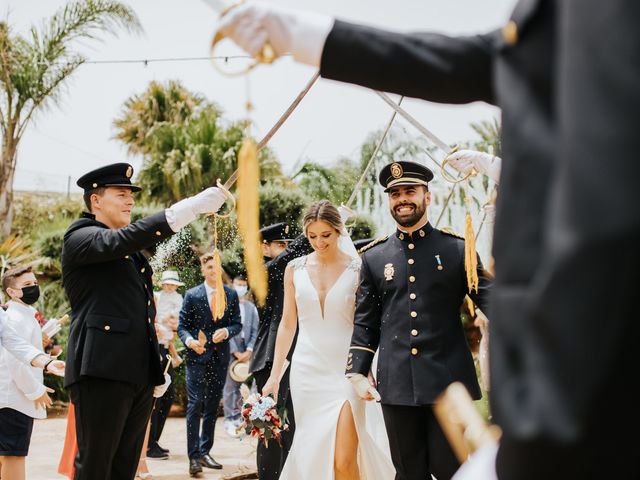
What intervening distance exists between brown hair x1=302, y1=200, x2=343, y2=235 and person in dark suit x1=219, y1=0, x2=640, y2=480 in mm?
4313

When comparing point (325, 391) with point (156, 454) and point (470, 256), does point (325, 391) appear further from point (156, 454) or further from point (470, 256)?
point (156, 454)

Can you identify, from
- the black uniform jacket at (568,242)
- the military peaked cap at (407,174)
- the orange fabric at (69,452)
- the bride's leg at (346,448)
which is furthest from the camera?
the orange fabric at (69,452)

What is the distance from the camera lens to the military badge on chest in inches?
185

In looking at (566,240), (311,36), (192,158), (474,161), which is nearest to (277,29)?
(311,36)

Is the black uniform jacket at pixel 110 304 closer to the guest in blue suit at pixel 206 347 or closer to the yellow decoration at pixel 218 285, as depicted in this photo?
the yellow decoration at pixel 218 285

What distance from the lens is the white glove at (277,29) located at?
1.50 meters

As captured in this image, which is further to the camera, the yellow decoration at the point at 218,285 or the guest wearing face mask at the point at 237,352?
the guest wearing face mask at the point at 237,352

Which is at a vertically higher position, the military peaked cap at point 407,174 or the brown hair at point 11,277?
the military peaked cap at point 407,174

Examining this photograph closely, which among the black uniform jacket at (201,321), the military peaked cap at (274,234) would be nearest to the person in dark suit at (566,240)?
the military peaked cap at (274,234)

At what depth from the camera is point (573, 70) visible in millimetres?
893

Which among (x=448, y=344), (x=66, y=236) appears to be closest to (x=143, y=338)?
(x=66, y=236)

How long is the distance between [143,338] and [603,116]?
400 centimetres

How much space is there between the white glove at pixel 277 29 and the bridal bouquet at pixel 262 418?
431 cm

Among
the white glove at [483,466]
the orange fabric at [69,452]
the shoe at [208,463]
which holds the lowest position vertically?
the shoe at [208,463]
